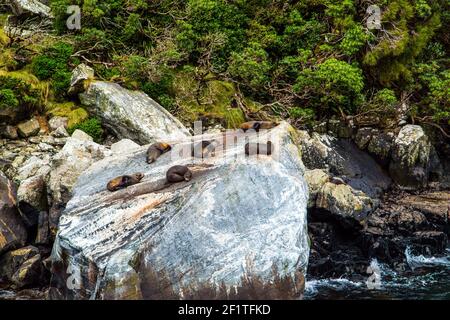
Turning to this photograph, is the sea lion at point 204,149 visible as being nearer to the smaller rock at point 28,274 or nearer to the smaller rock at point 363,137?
the smaller rock at point 28,274

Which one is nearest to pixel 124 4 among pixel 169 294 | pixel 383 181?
pixel 383 181

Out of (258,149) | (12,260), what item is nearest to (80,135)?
(12,260)

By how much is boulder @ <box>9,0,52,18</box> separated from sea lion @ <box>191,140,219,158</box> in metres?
11.4

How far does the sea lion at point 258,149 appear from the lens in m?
11.5

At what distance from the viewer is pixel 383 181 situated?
20094mm

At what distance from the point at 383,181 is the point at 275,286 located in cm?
1161

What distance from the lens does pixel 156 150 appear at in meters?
12.7

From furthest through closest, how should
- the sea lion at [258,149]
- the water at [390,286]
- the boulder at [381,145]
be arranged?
the boulder at [381,145]
the water at [390,286]
the sea lion at [258,149]

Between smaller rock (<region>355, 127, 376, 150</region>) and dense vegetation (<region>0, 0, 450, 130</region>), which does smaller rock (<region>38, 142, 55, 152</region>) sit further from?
smaller rock (<region>355, 127, 376, 150</region>)

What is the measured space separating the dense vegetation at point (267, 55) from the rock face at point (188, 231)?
29.9 feet

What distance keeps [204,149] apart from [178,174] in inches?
61.4

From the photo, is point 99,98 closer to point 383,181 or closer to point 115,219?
point 115,219

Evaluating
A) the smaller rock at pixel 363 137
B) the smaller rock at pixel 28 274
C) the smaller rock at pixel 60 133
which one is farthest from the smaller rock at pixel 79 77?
the smaller rock at pixel 363 137

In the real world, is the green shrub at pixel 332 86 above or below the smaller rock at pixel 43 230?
above
